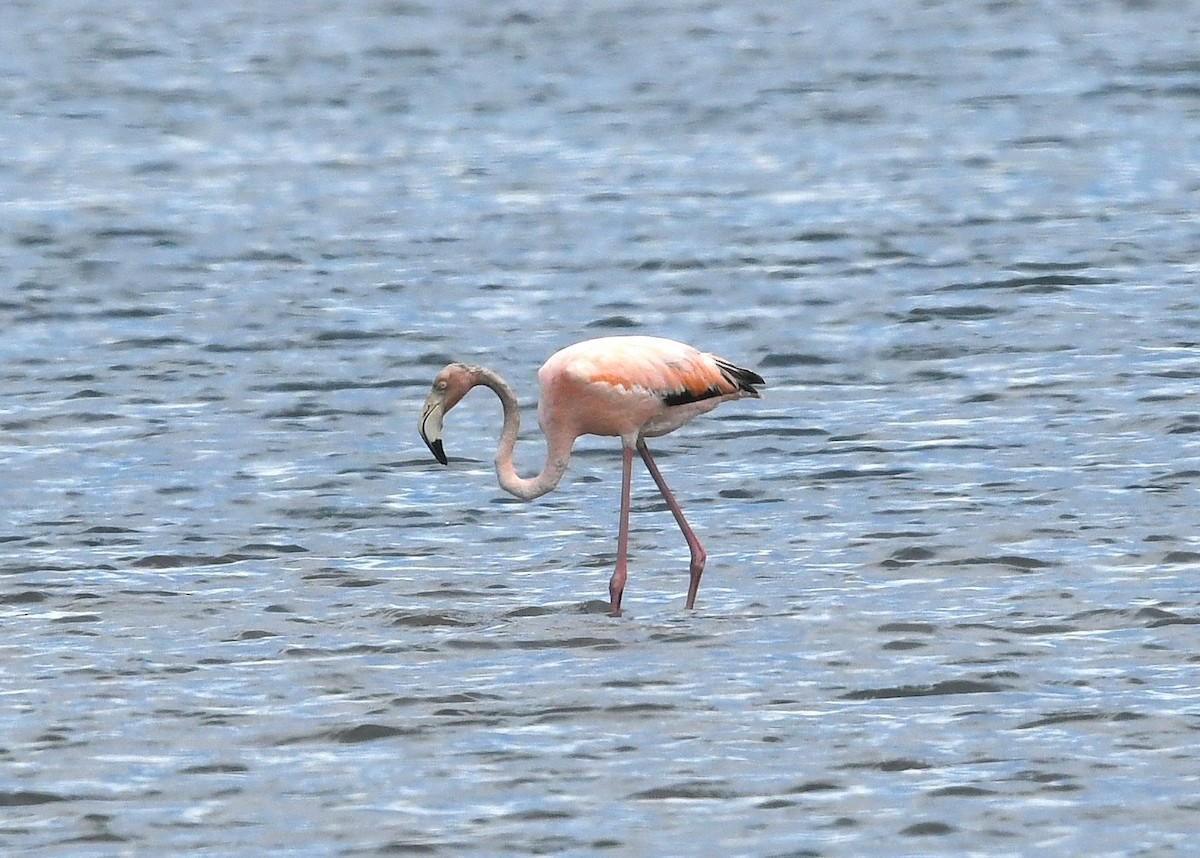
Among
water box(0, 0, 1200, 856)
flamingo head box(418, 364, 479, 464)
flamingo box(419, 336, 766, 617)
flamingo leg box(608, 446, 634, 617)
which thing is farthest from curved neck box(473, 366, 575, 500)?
water box(0, 0, 1200, 856)

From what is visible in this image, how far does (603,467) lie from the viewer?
1539 cm

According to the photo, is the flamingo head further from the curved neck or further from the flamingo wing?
the flamingo wing

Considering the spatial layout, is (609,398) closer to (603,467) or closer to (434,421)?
(434,421)

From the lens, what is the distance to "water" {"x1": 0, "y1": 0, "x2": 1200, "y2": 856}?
375 inches

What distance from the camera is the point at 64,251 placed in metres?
22.2

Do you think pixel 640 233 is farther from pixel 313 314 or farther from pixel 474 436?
pixel 474 436

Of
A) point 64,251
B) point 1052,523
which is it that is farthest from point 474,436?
point 64,251

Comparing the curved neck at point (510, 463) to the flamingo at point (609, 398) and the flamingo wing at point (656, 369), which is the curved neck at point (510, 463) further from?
the flamingo wing at point (656, 369)

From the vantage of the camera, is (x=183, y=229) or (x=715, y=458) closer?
(x=715, y=458)

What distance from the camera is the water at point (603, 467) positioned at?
953 cm

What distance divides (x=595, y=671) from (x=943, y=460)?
4.36m

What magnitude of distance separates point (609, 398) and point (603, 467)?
3.05m

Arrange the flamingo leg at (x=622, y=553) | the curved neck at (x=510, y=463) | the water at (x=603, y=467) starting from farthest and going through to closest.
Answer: the curved neck at (x=510, y=463) < the flamingo leg at (x=622, y=553) < the water at (x=603, y=467)

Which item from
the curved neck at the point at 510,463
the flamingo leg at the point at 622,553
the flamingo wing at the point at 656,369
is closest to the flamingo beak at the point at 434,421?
the curved neck at the point at 510,463
